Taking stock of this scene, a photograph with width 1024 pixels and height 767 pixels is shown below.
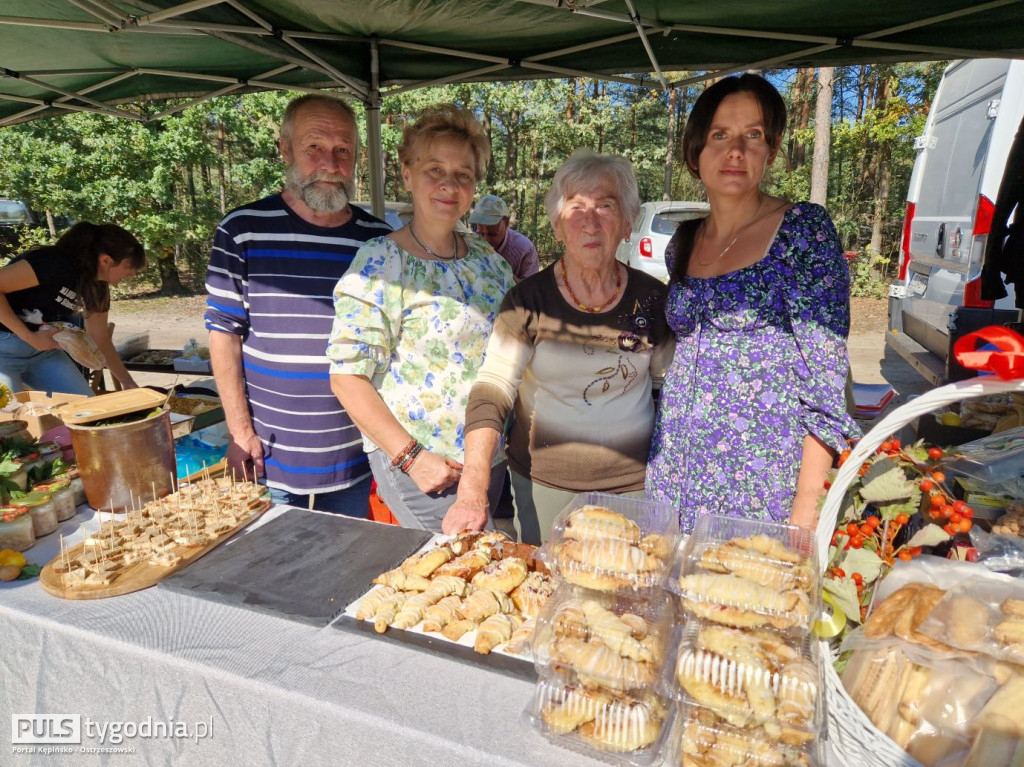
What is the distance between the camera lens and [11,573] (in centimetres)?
158

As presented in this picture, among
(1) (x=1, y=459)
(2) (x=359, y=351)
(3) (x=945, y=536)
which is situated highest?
(2) (x=359, y=351)

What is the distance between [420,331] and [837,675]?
149 cm

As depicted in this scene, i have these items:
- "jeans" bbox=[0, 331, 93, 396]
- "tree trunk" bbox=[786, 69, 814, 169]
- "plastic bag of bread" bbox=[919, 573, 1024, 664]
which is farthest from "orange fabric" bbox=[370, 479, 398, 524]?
"tree trunk" bbox=[786, 69, 814, 169]

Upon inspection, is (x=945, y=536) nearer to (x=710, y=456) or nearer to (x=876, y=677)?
(x=876, y=677)

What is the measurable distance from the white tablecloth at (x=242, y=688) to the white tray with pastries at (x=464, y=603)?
0.14ft

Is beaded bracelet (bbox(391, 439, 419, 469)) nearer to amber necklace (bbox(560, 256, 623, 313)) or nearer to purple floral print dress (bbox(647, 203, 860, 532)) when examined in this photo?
amber necklace (bbox(560, 256, 623, 313))

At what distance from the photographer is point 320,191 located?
7.75 ft

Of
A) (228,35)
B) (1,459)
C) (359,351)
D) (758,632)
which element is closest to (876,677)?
(758,632)

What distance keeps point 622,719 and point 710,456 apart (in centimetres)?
102

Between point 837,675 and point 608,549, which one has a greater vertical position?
point 608,549

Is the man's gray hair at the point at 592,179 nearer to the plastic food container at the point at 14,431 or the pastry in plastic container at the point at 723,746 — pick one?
the pastry in plastic container at the point at 723,746

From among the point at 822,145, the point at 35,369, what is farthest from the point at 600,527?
the point at 822,145

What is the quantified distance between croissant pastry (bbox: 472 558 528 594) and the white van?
9.89ft

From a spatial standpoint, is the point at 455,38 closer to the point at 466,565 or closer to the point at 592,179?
the point at 592,179
